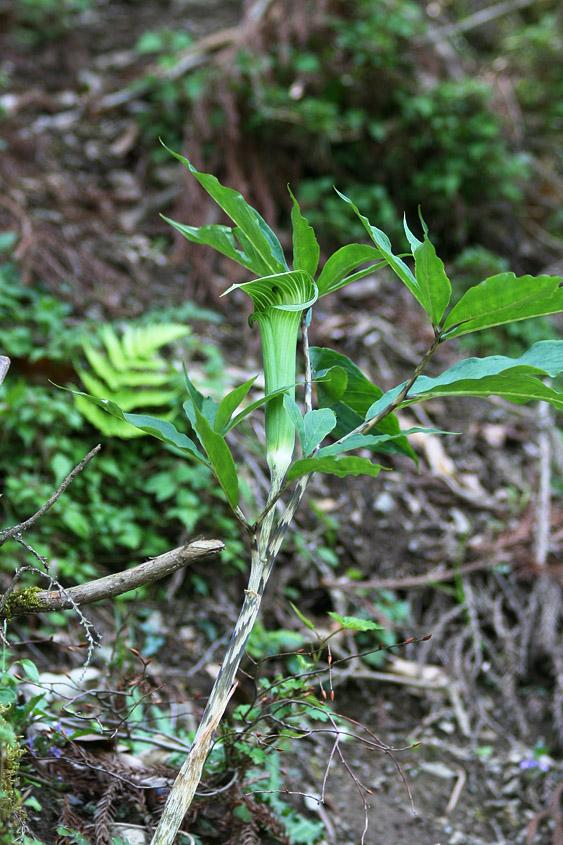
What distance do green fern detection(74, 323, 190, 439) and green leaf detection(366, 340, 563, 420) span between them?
Result: 5.23 feet

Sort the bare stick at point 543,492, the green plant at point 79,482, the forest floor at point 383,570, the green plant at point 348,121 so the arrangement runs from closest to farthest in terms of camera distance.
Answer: the forest floor at point 383,570
the green plant at point 79,482
the bare stick at point 543,492
the green plant at point 348,121

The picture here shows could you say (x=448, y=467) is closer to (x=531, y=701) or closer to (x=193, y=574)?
(x=531, y=701)

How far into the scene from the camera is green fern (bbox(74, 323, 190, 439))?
2.87m

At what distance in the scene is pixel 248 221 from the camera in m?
1.34

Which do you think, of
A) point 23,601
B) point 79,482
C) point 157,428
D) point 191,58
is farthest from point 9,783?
point 191,58

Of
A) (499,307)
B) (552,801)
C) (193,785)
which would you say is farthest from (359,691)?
(499,307)

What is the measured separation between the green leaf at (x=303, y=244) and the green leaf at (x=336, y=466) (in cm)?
35

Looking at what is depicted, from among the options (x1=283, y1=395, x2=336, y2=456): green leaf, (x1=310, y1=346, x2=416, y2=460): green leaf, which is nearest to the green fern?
(x1=310, y1=346, x2=416, y2=460): green leaf

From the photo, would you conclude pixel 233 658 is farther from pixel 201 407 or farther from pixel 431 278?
pixel 431 278

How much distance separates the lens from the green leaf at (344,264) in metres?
1.35

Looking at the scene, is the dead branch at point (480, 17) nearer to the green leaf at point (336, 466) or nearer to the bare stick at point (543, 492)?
the bare stick at point (543, 492)

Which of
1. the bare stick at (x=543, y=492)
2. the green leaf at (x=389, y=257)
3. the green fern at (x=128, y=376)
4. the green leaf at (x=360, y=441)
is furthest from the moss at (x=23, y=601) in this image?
the bare stick at (x=543, y=492)

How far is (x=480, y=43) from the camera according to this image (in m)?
6.13

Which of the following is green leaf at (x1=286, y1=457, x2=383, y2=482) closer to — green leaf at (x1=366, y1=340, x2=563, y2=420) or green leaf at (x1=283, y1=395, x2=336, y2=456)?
green leaf at (x1=283, y1=395, x2=336, y2=456)
